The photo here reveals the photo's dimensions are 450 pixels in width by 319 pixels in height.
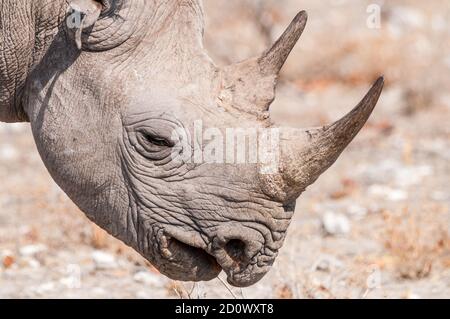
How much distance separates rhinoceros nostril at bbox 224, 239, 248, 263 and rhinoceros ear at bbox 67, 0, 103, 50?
101 cm

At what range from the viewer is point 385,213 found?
802cm

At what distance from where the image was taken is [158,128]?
4340 mm

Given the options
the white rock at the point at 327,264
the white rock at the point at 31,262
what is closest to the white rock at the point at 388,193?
the white rock at the point at 327,264

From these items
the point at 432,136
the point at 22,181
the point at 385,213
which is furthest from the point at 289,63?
the point at 385,213

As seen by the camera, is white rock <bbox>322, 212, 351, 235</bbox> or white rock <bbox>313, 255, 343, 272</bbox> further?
white rock <bbox>322, 212, 351, 235</bbox>

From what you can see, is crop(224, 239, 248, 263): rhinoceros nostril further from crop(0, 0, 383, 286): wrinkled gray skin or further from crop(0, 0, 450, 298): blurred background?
crop(0, 0, 450, 298): blurred background

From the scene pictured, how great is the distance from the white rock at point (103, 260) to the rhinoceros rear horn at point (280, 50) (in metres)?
3.05

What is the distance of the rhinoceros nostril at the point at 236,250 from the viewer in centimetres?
436

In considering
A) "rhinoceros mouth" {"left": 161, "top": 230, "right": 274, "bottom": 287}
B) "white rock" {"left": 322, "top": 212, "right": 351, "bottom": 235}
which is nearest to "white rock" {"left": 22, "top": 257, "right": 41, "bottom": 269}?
"white rock" {"left": 322, "top": 212, "right": 351, "bottom": 235}

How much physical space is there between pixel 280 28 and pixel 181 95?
1041 cm

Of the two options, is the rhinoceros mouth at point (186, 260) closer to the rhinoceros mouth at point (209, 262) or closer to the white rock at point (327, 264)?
the rhinoceros mouth at point (209, 262)

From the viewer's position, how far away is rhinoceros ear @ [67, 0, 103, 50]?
170 inches

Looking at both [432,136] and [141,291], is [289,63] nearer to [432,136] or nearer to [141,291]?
[432,136]

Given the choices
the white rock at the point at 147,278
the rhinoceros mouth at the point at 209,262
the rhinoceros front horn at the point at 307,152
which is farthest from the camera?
the white rock at the point at 147,278
